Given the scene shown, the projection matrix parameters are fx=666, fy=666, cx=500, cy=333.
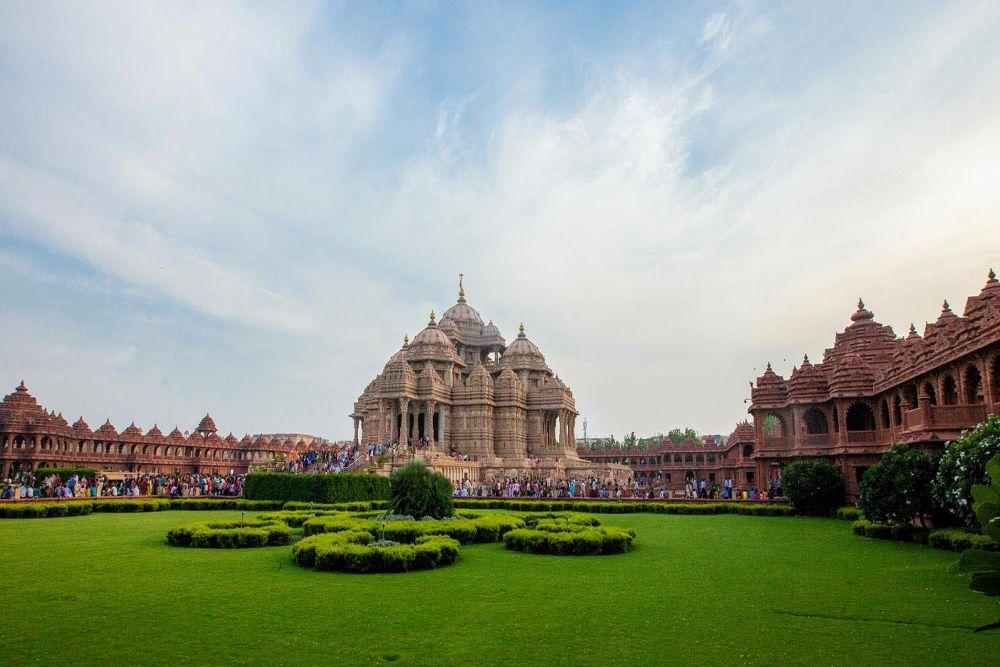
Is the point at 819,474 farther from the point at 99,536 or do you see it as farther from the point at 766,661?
the point at 99,536

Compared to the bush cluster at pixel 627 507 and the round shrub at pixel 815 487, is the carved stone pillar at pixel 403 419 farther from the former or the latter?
the round shrub at pixel 815 487

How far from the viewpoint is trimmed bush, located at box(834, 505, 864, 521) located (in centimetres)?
2184

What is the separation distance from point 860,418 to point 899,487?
15.0m

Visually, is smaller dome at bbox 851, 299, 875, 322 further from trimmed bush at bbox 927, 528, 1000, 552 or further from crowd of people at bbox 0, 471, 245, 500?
crowd of people at bbox 0, 471, 245, 500

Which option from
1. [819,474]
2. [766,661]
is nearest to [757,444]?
[819,474]

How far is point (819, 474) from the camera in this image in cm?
2389

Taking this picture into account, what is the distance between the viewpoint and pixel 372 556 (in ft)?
38.2

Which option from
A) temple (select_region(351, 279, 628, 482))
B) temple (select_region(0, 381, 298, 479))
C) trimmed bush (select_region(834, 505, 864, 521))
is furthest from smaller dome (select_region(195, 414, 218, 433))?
trimmed bush (select_region(834, 505, 864, 521))

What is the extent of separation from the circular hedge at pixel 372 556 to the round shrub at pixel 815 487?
16.3 m

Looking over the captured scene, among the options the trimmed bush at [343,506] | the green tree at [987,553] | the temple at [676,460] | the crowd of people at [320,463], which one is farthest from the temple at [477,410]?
the green tree at [987,553]

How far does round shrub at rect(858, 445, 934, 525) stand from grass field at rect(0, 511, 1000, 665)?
2.15 metres

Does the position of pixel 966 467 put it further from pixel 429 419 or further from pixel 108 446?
pixel 108 446

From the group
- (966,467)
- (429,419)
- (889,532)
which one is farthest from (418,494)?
(429,419)

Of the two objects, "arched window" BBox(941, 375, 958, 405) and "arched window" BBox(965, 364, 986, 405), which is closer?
"arched window" BBox(965, 364, 986, 405)
